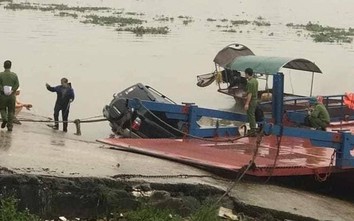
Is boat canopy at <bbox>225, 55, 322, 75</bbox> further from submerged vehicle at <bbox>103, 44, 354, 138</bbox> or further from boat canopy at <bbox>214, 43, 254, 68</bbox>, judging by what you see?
boat canopy at <bbox>214, 43, 254, 68</bbox>

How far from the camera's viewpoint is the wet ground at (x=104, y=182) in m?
6.72

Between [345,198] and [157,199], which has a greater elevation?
[157,199]

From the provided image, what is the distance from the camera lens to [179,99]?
2353 cm

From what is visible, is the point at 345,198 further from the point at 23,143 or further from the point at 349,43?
the point at 349,43

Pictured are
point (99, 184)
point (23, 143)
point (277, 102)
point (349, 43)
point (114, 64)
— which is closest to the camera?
point (99, 184)

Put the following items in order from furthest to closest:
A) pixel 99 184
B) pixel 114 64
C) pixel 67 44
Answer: pixel 67 44 → pixel 114 64 → pixel 99 184

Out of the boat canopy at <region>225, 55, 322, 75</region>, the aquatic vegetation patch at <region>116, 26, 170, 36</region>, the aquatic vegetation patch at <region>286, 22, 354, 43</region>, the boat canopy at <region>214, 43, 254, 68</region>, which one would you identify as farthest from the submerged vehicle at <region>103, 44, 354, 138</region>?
the aquatic vegetation patch at <region>286, 22, 354, 43</region>

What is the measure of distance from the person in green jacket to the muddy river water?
5340mm

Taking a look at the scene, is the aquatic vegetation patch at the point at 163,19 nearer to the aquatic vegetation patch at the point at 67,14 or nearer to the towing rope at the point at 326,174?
the aquatic vegetation patch at the point at 67,14

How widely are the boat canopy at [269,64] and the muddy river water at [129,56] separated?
3.80 metres

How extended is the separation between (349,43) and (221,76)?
86.4 ft

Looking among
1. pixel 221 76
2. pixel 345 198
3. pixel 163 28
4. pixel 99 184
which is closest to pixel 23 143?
pixel 99 184

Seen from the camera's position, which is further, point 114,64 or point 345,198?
point 114,64

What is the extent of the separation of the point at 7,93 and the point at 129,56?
73.9 feet
